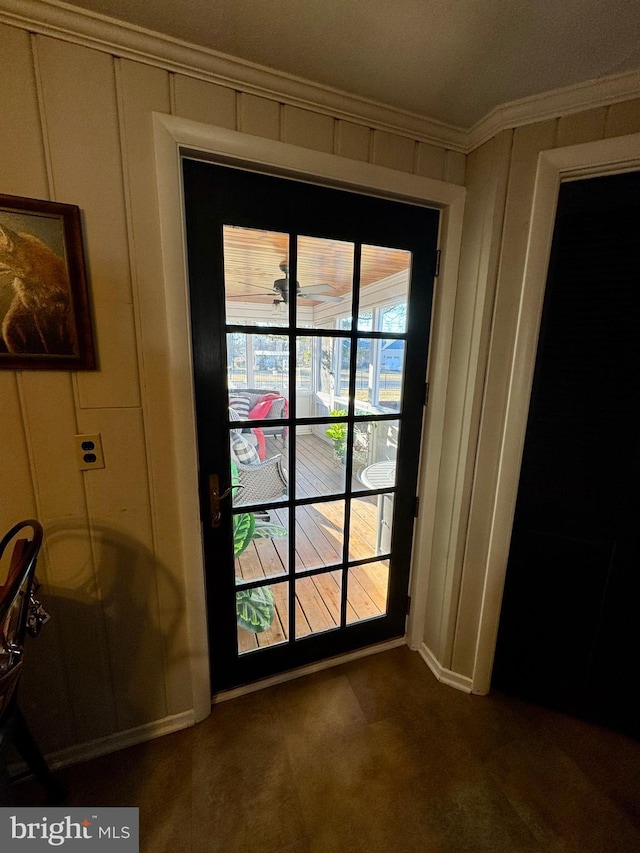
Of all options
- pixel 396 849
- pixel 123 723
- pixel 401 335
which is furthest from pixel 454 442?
pixel 123 723

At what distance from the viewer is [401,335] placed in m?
1.36

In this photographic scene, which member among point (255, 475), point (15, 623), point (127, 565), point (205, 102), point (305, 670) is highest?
point (205, 102)

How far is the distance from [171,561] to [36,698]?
605 millimetres

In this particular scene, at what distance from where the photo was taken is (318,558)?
148 centimetres

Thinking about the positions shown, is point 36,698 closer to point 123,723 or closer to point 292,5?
point 123,723

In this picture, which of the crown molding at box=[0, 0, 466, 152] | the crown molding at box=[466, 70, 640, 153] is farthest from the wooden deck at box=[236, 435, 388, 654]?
the crown molding at box=[466, 70, 640, 153]

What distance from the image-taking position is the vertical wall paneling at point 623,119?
99cm

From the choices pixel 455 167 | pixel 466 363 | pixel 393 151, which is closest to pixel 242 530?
pixel 466 363

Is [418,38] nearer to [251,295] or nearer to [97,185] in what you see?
[251,295]

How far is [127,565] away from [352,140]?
1677mm

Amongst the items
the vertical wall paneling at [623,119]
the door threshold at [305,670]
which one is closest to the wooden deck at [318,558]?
the door threshold at [305,670]

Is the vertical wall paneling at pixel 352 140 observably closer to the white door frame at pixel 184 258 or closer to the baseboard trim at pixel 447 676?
the white door frame at pixel 184 258

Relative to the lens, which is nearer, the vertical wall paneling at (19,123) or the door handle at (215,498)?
Result: the vertical wall paneling at (19,123)

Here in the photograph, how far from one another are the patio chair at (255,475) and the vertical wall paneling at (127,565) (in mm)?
323
